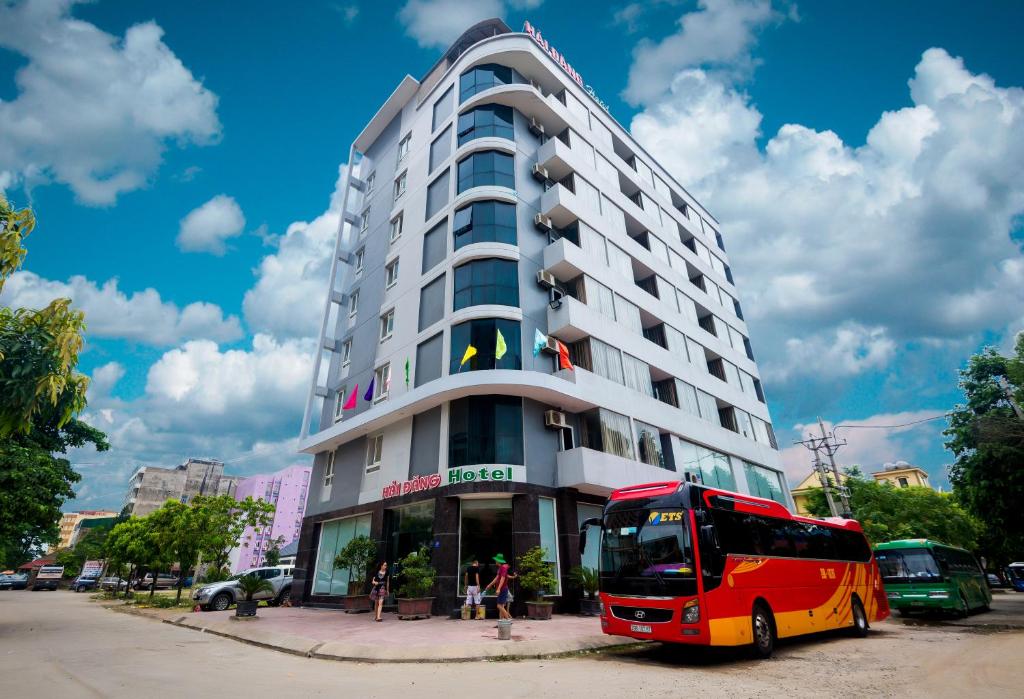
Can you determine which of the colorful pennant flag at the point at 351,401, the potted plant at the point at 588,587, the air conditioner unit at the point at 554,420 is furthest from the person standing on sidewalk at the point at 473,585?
the colorful pennant flag at the point at 351,401

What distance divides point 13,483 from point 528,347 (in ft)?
59.4

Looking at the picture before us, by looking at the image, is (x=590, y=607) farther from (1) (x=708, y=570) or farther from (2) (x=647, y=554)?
(1) (x=708, y=570)

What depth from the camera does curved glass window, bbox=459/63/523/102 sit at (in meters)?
25.6

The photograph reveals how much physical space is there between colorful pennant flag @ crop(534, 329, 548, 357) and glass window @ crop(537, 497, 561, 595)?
5707mm

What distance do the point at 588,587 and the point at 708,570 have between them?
330 inches

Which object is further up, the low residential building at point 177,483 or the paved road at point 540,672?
the low residential building at point 177,483

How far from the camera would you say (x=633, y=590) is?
31.7 feet

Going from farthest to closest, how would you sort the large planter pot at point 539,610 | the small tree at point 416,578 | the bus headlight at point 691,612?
the small tree at point 416,578 → the large planter pot at point 539,610 → the bus headlight at point 691,612

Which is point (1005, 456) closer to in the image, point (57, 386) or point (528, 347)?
point (528, 347)

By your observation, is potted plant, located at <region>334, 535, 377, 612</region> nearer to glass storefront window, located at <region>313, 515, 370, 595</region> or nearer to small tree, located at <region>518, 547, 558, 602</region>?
glass storefront window, located at <region>313, 515, 370, 595</region>

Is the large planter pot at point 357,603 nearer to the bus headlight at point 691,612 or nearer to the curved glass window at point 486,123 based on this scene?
the bus headlight at point 691,612

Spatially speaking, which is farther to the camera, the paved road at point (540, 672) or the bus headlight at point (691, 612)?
the bus headlight at point (691, 612)

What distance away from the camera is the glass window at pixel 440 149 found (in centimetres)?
2519

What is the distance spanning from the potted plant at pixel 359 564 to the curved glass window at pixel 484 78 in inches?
864
